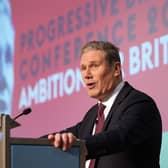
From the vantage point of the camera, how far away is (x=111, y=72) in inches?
104

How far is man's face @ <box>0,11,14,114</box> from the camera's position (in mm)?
4129

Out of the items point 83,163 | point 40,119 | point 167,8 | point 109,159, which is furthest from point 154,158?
point 40,119

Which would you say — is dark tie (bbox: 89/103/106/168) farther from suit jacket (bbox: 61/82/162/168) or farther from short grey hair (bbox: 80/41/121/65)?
short grey hair (bbox: 80/41/121/65)

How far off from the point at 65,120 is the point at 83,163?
5.87 feet

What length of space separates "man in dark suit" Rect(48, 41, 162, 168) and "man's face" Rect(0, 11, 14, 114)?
4.61 ft

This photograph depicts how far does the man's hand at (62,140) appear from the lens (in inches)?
75.1

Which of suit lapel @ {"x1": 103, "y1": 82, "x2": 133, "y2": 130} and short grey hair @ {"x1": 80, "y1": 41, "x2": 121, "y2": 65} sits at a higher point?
short grey hair @ {"x1": 80, "y1": 41, "x2": 121, "y2": 65}

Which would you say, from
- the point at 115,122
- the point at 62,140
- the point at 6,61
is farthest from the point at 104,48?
the point at 6,61

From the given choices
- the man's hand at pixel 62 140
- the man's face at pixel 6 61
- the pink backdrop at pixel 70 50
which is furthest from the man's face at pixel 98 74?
the man's face at pixel 6 61

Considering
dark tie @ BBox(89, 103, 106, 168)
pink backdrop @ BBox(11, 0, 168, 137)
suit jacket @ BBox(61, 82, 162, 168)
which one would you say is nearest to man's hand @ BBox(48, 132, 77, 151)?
suit jacket @ BBox(61, 82, 162, 168)

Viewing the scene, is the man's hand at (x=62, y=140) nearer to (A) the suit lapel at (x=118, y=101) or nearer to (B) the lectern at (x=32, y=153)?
→ (B) the lectern at (x=32, y=153)

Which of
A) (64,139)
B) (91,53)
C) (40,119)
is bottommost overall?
(40,119)

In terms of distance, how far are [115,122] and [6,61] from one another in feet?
6.38

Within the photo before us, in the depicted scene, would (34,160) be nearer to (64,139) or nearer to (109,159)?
(64,139)
